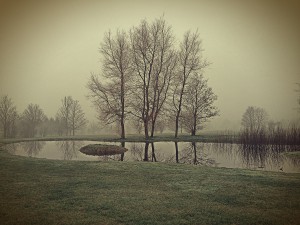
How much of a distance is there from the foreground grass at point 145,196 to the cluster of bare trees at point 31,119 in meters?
41.7

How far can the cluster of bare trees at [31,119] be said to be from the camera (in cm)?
5125

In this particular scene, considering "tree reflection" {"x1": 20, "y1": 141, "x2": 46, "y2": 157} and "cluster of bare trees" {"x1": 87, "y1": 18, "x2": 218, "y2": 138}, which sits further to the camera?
"cluster of bare trees" {"x1": 87, "y1": 18, "x2": 218, "y2": 138}

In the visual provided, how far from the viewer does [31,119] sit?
5872 cm

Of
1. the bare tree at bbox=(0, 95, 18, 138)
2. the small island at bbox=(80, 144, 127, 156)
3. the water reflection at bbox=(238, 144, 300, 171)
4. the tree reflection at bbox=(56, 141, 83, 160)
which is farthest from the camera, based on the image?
the bare tree at bbox=(0, 95, 18, 138)

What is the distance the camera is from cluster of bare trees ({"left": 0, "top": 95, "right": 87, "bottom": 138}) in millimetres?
51250

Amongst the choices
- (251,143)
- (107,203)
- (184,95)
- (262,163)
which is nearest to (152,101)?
(184,95)

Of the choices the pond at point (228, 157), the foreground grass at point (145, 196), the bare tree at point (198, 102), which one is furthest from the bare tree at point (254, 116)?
the foreground grass at point (145, 196)

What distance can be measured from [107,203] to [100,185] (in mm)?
2043

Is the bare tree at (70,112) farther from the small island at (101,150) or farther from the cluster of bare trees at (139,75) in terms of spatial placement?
the small island at (101,150)

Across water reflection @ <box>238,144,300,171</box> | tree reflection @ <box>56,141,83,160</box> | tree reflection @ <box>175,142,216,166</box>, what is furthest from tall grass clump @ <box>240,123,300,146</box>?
tree reflection @ <box>56,141,83,160</box>

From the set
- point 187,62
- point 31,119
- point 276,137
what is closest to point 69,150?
point 276,137

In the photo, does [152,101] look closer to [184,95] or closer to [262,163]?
[184,95]

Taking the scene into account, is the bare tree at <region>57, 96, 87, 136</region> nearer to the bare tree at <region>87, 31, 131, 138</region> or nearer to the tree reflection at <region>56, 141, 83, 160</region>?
the bare tree at <region>87, 31, 131, 138</region>

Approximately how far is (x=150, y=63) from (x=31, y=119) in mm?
39153
